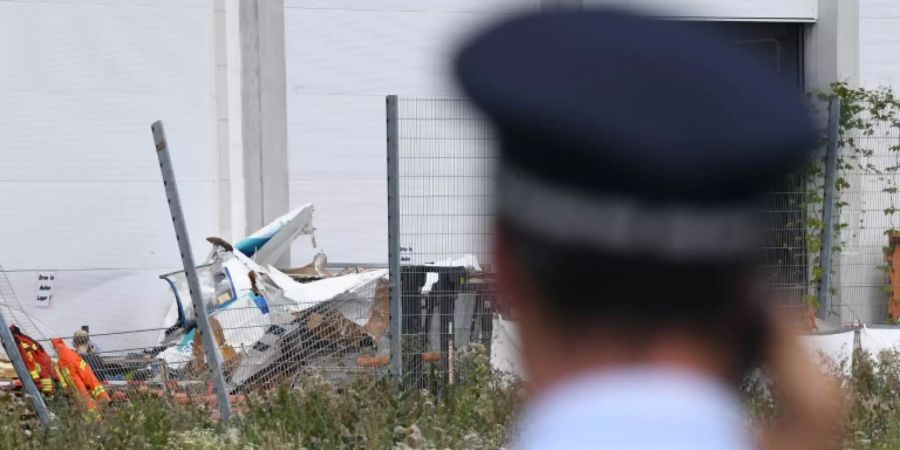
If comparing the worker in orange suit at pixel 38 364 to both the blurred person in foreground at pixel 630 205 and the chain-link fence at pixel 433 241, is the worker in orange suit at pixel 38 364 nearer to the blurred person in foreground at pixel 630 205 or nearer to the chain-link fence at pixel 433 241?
the chain-link fence at pixel 433 241

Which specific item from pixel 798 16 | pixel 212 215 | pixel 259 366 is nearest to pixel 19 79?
pixel 212 215

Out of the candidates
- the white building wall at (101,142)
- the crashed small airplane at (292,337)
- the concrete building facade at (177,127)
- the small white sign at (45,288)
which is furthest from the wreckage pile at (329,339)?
the concrete building facade at (177,127)

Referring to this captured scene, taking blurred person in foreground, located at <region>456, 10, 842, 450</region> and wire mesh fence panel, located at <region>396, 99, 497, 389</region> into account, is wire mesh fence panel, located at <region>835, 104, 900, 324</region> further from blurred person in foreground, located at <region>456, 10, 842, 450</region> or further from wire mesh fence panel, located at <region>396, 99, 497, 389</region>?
blurred person in foreground, located at <region>456, 10, 842, 450</region>

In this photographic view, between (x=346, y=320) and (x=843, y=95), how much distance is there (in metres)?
5.73

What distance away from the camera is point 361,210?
1611cm

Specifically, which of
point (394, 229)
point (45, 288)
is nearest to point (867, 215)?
point (394, 229)

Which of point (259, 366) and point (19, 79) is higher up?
point (19, 79)

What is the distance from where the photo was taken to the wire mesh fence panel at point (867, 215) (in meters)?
11.2

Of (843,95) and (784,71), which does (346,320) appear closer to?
(843,95)

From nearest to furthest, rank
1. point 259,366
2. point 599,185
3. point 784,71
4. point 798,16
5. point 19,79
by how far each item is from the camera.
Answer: point 599,185, point 784,71, point 259,366, point 19,79, point 798,16

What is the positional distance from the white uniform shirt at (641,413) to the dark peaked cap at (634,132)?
0.51 feet

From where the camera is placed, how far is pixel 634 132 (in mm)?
1436

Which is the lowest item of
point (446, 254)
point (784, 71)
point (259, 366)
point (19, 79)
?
point (259, 366)

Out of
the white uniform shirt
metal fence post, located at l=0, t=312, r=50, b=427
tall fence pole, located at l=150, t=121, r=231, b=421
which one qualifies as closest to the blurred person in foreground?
the white uniform shirt
